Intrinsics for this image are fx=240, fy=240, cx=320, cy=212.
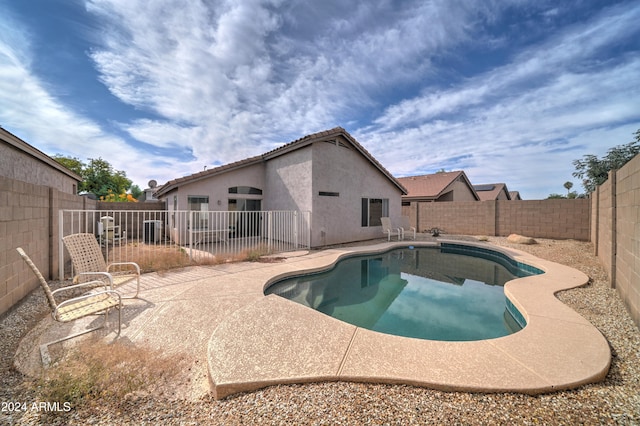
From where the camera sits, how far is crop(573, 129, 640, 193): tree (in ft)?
58.0

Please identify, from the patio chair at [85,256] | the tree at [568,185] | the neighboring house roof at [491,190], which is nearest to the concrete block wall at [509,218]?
the neighboring house roof at [491,190]

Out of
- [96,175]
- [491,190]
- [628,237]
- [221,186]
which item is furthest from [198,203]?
[96,175]

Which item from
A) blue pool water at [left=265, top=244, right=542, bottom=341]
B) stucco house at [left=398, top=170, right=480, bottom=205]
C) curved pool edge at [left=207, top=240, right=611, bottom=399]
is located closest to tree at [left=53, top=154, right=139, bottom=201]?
stucco house at [left=398, top=170, right=480, bottom=205]

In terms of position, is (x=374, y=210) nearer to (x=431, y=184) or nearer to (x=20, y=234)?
(x=431, y=184)

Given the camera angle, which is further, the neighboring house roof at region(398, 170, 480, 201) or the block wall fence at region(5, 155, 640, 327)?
the neighboring house roof at region(398, 170, 480, 201)

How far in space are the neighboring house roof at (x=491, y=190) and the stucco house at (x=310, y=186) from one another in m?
23.0

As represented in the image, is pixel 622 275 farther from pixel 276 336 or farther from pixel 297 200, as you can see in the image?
pixel 297 200

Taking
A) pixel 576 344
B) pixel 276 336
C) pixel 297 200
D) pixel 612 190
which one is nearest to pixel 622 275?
pixel 612 190

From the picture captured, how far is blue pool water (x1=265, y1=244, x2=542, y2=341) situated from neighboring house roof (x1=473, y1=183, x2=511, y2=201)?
23.3m

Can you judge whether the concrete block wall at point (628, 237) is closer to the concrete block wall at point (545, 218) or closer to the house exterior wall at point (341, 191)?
the house exterior wall at point (341, 191)

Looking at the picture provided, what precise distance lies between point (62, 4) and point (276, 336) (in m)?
10.1

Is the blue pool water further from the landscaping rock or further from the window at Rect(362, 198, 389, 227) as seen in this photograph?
the window at Rect(362, 198, 389, 227)

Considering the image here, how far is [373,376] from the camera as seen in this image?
8.31 ft

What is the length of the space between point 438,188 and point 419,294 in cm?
1710
